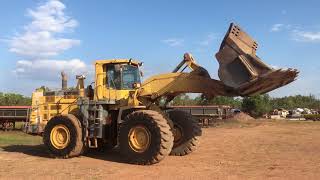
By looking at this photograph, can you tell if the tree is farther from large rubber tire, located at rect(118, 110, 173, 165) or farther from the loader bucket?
the loader bucket

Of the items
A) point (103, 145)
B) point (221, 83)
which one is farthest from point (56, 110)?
point (221, 83)

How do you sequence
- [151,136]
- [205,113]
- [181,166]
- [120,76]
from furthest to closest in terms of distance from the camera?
[205,113]
[120,76]
[151,136]
[181,166]

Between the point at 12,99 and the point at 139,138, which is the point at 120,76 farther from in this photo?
the point at 12,99

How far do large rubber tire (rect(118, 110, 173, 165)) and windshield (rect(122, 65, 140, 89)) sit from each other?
62.6 inches

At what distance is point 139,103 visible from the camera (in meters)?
15.3

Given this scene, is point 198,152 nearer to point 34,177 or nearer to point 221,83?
point 221,83

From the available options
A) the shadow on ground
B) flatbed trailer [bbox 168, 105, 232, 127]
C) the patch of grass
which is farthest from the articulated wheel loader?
flatbed trailer [bbox 168, 105, 232, 127]

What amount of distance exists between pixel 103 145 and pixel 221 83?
18.3 ft

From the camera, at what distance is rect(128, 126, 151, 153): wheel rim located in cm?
1398

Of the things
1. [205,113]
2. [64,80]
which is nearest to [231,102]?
[205,113]

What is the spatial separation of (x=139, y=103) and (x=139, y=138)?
1432 millimetres

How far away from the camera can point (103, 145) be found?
55.2 ft

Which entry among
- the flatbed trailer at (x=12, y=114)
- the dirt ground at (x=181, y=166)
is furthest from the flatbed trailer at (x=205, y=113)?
the dirt ground at (x=181, y=166)

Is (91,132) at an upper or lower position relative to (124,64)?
lower
